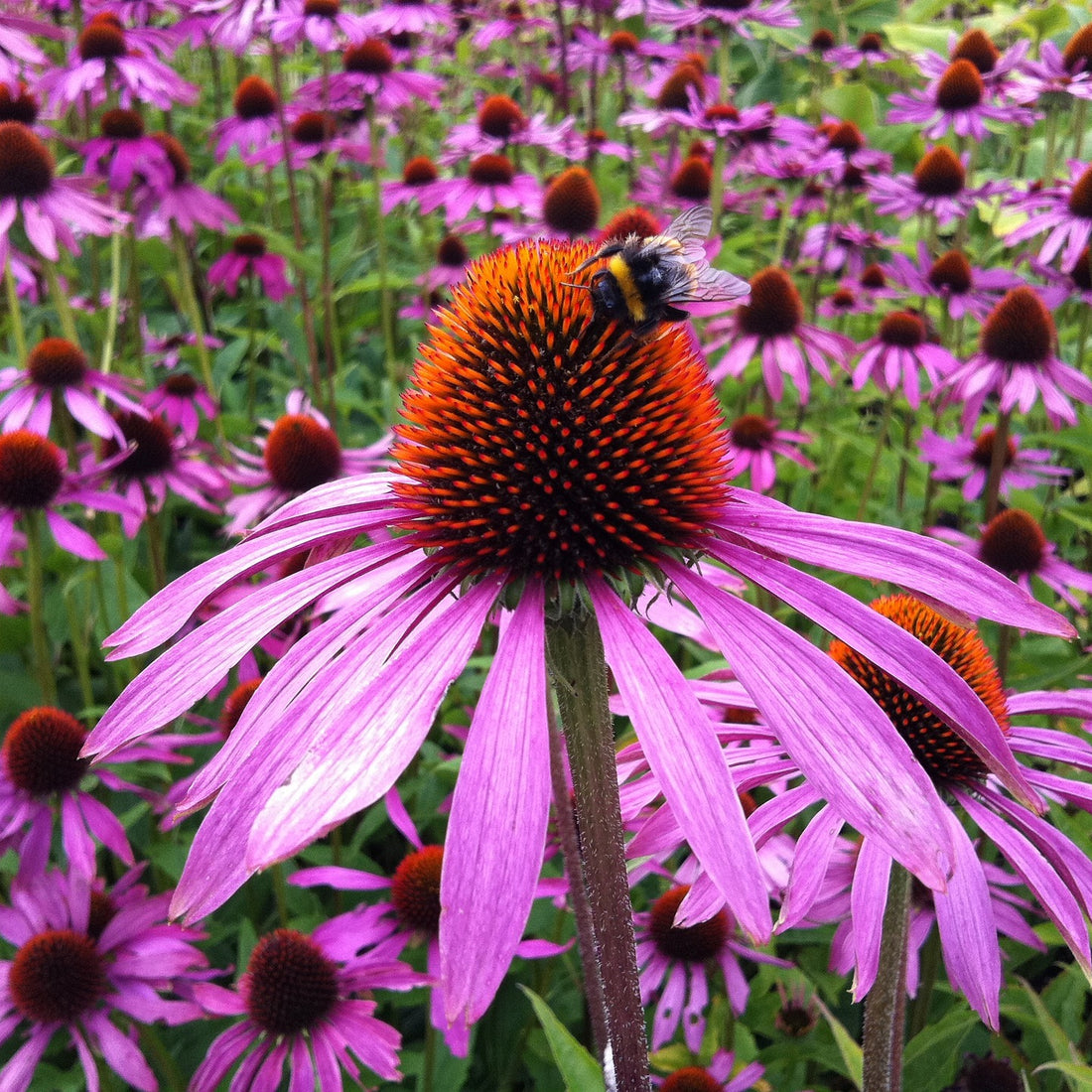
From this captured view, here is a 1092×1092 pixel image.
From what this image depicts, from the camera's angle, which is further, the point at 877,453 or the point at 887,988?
the point at 877,453

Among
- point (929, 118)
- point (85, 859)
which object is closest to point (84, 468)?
point (85, 859)

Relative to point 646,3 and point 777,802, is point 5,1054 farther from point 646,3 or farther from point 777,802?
point 646,3

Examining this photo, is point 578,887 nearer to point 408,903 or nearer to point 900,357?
point 408,903

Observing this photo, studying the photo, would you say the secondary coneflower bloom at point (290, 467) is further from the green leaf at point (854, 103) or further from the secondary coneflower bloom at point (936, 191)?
the green leaf at point (854, 103)

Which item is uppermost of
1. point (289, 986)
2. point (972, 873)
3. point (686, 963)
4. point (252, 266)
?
point (972, 873)

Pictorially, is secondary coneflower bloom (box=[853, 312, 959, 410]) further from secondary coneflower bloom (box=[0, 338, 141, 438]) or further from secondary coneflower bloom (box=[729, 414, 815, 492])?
secondary coneflower bloom (box=[0, 338, 141, 438])

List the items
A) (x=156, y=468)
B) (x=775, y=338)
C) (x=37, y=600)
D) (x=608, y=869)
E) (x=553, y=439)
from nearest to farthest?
(x=608, y=869) < (x=553, y=439) < (x=37, y=600) < (x=156, y=468) < (x=775, y=338)

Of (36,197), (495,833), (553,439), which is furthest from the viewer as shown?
(36,197)

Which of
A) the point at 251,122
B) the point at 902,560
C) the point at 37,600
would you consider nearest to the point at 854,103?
the point at 251,122
